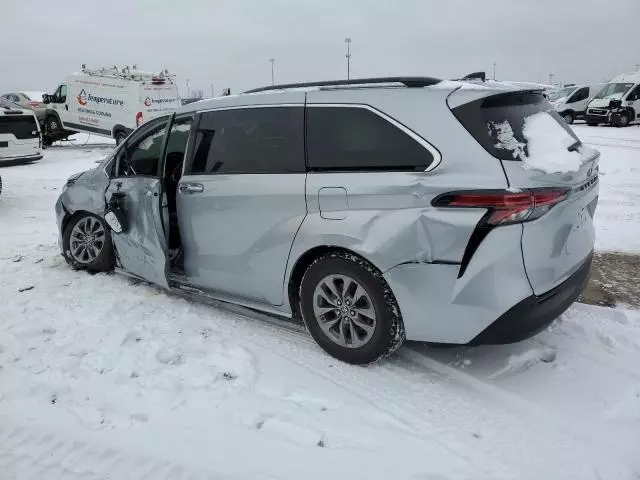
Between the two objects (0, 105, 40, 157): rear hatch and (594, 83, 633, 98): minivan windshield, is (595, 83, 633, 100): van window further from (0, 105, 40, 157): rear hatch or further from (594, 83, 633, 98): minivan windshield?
(0, 105, 40, 157): rear hatch

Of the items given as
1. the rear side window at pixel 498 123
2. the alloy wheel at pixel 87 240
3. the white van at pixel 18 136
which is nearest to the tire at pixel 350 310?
the rear side window at pixel 498 123

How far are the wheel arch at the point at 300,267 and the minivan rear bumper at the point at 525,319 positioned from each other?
2.80 ft

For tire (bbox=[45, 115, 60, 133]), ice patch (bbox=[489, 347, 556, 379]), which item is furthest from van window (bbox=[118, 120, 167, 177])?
tire (bbox=[45, 115, 60, 133])

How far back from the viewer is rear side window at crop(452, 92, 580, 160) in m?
3.00

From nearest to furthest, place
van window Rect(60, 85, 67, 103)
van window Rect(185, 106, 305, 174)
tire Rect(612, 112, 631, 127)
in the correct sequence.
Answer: van window Rect(185, 106, 305, 174) → van window Rect(60, 85, 67, 103) → tire Rect(612, 112, 631, 127)

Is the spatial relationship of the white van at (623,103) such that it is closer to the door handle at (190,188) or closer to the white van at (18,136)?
the white van at (18,136)

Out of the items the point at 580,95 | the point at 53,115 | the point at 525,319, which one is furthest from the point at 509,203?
the point at 580,95

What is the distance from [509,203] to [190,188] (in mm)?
2500

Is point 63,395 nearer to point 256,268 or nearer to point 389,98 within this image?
point 256,268

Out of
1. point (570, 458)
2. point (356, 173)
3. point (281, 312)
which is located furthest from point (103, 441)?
point (570, 458)

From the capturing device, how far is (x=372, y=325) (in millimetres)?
3396

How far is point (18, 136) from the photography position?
12281 millimetres

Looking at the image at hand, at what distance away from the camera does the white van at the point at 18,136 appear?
11898 millimetres

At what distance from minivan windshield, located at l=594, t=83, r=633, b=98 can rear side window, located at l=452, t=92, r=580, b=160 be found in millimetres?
24043
